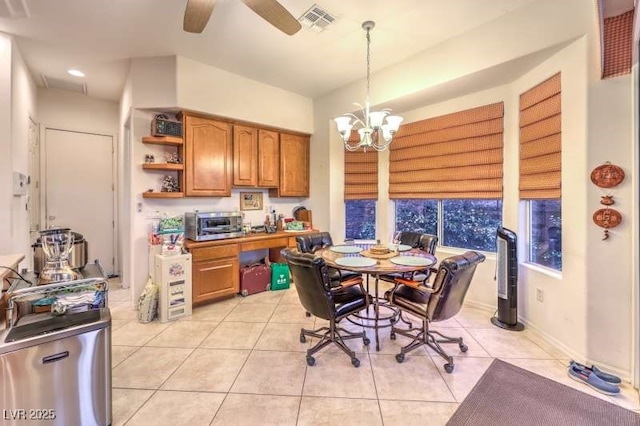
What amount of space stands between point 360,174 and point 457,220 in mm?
1578

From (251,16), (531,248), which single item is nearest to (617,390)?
(531,248)

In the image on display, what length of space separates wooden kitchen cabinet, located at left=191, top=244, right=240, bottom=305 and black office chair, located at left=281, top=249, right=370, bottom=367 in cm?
155

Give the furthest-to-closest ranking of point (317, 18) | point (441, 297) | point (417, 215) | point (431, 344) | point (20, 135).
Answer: point (417, 215) < point (20, 135) < point (317, 18) < point (431, 344) < point (441, 297)

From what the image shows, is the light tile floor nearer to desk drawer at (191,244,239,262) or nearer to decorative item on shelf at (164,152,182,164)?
desk drawer at (191,244,239,262)

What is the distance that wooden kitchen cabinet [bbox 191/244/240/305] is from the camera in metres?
3.48

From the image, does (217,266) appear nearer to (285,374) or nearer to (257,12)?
(285,374)

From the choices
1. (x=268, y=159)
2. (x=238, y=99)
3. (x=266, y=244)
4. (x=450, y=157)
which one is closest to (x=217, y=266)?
(x=266, y=244)

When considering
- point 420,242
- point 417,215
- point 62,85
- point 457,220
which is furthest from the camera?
point 417,215

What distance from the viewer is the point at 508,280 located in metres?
2.90

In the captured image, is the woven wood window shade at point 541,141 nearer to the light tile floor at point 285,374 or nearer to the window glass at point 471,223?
the window glass at point 471,223

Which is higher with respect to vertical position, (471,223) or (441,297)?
(471,223)

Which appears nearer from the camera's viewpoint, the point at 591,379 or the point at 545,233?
the point at 591,379

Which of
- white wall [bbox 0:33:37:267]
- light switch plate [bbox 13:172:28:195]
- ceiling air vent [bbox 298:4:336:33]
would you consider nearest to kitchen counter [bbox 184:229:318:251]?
white wall [bbox 0:33:37:267]

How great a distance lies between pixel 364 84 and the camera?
13.4 feet
